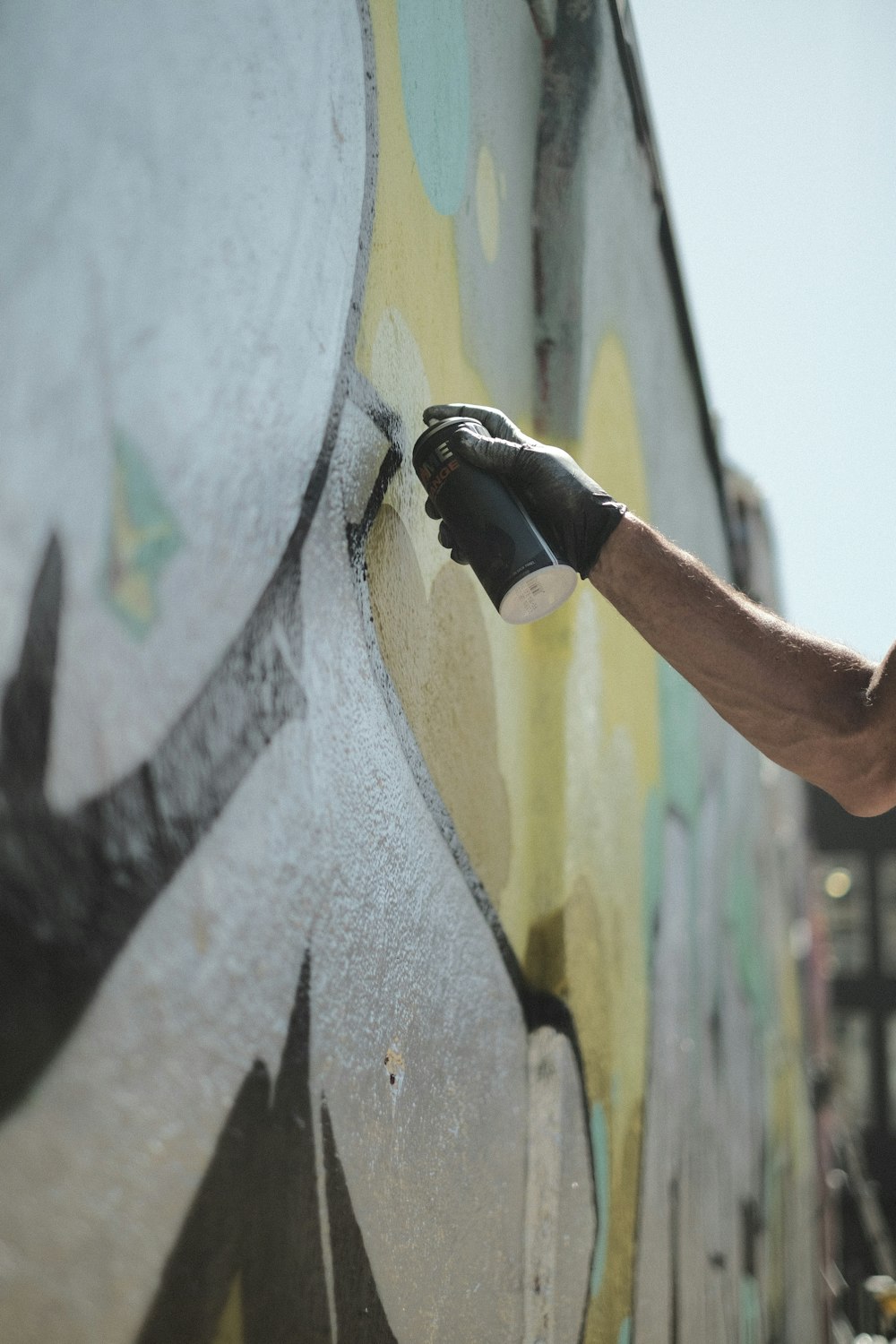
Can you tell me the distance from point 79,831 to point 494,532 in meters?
0.83

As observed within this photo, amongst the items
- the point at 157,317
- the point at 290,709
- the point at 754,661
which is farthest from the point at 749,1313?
the point at 157,317

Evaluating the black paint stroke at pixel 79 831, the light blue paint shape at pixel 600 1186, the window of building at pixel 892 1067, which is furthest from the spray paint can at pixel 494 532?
the window of building at pixel 892 1067

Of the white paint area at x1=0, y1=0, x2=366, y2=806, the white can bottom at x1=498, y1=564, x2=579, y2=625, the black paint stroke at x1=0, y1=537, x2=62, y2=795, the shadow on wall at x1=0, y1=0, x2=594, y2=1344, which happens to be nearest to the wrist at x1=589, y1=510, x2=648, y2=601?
the white can bottom at x1=498, y1=564, x2=579, y2=625

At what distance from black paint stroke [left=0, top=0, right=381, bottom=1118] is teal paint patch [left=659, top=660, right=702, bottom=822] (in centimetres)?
288

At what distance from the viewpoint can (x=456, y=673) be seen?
189cm

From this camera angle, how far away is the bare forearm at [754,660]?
1761 mm

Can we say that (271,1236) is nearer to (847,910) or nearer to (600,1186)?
(600,1186)

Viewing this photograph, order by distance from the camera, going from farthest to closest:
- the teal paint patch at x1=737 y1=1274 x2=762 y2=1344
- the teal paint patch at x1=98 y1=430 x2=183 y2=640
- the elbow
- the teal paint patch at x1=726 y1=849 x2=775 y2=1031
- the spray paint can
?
the teal paint patch at x1=726 y1=849 x2=775 y2=1031
the teal paint patch at x1=737 y1=1274 x2=762 y2=1344
the elbow
the spray paint can
the teal paint patch at x1=98 y1=430 x2=183 y2=640

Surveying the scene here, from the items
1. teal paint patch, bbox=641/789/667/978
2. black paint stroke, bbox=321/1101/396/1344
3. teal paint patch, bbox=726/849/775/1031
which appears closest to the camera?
black paint stroke, bbox=321/1101/396/1344

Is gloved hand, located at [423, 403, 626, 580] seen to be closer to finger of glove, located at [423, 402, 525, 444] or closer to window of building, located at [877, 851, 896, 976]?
finger of glove, located at [423, 402, 525, 444]

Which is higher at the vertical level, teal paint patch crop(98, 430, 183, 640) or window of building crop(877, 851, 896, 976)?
window of building crop(877, 851, 896, 976)

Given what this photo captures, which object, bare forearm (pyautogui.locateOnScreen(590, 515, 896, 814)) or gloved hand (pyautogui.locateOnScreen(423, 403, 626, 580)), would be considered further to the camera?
bare forearm (pyautogui.locateOnScreen(590, 515, 896, 814))

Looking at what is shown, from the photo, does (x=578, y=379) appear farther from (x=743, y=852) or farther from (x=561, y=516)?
(x=743, y=852)

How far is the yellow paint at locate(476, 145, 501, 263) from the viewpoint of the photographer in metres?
2.14
